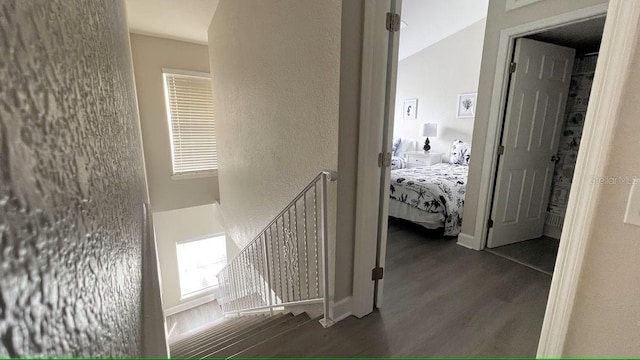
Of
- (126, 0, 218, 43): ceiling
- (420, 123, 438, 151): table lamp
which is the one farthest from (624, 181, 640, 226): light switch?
(420, 123, 438, 151): table lamp

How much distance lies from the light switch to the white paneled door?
2.10m

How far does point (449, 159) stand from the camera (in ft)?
17.5

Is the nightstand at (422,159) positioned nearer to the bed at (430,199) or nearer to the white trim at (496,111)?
A: the bed at (430,199)

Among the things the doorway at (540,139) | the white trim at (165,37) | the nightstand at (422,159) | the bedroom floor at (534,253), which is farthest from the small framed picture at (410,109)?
the white trim at (165,37)

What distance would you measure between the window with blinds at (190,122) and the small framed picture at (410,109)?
415 cm

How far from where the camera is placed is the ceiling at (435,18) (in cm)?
441

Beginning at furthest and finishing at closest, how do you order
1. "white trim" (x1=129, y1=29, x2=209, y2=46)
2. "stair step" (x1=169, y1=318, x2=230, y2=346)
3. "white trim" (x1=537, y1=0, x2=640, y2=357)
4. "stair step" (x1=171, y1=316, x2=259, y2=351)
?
"white trim" (x1=129, y1=29, x2=209, y2=46)
"stair step" (x1=169, y1=318, x2=230, y2=346)
"stair step" (x1=171, y1=316, x2=259, y2=351)
"white trim" (x1=537, y1=0, x2=640, y2=357)

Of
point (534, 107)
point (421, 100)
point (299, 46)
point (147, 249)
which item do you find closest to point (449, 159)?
point (421, 100)

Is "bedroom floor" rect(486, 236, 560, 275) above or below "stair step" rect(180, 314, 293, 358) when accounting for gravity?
above

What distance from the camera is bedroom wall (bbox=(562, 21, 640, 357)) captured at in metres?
0.82

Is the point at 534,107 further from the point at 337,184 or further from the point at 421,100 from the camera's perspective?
the point at 421,100

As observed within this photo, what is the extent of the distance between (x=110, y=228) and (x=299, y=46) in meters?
1.76

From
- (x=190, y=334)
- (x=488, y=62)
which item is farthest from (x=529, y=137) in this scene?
(x=190, y=334)

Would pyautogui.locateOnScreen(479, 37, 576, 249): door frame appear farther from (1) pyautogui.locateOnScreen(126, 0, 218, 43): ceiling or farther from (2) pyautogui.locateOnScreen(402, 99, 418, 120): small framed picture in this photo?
(1) pyautogui.locateOnScreen(126, 0, 218, 43): ceiling
